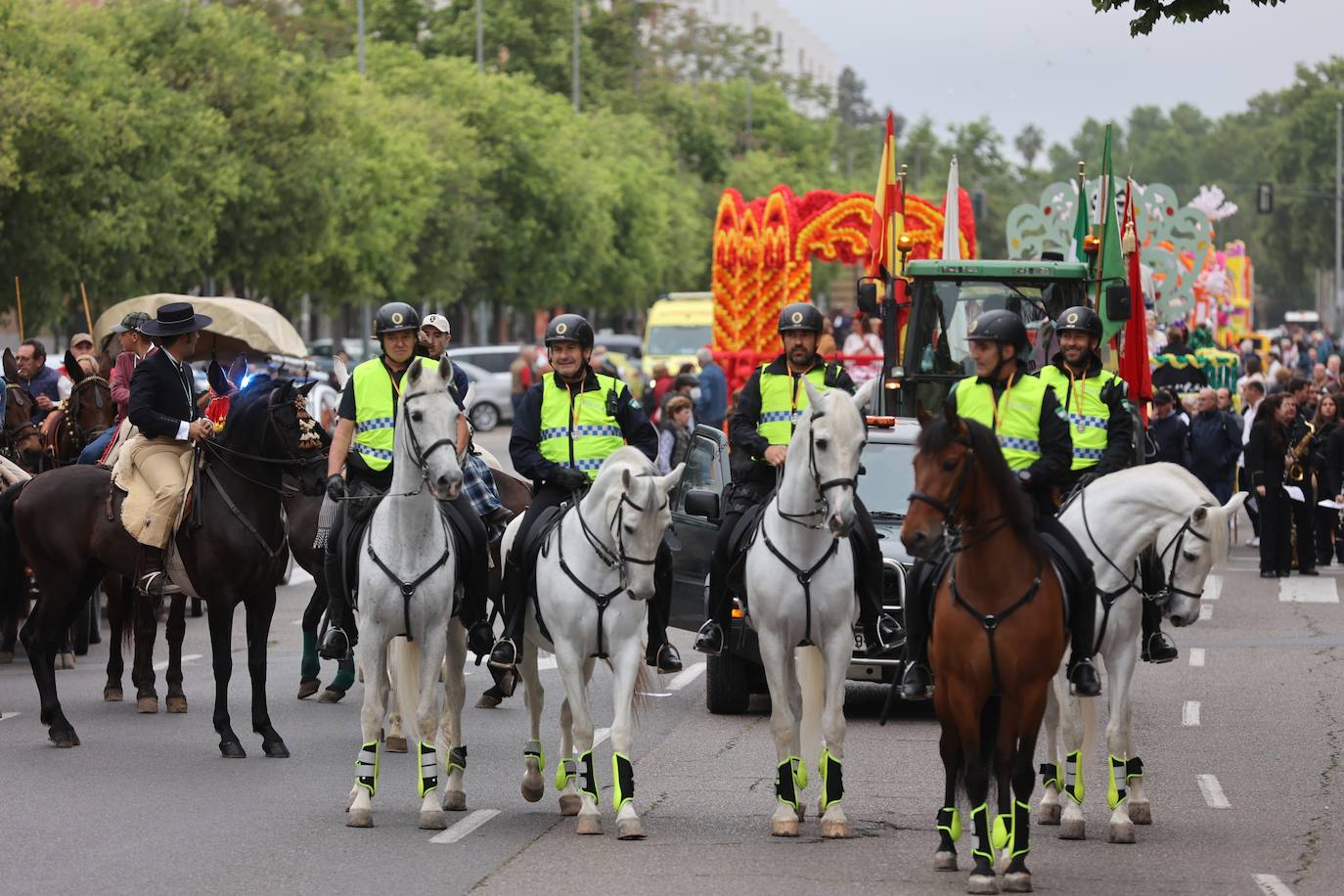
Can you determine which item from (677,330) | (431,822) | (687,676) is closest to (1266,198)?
(677,330)

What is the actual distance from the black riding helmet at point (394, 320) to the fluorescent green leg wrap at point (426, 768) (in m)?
2.02

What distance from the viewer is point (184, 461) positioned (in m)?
13.4

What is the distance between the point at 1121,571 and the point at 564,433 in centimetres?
269

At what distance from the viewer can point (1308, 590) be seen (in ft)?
77.8

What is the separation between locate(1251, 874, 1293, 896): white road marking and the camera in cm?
890

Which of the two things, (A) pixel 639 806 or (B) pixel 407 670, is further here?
(A) pixel 639 806

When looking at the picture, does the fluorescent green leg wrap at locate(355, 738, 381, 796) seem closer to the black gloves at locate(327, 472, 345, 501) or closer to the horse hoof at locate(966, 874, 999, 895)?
the black gloves at locate(327, 472, 345, 501)

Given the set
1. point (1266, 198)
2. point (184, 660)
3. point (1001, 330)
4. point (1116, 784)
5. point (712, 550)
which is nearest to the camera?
point (1001, 330)

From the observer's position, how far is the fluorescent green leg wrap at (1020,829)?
8.88 meters

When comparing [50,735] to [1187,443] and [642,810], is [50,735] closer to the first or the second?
[642,810]

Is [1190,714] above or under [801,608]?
under

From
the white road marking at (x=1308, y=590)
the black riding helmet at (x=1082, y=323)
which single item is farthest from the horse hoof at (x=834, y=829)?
the white road marking at (x=1308, y=590)

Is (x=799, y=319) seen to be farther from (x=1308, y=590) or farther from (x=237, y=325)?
(x=237, y=325)

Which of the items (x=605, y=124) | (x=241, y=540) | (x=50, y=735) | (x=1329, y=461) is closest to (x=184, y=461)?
(x=241, y=540)
